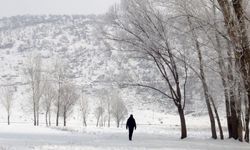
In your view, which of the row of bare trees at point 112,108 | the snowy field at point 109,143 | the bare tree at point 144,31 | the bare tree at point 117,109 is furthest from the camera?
the bare tree at point 117,109

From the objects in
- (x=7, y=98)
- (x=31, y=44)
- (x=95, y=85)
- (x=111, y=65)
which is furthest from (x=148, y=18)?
(x=31, y=44)

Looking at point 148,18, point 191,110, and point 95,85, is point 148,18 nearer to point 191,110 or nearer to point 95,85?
point 191,110

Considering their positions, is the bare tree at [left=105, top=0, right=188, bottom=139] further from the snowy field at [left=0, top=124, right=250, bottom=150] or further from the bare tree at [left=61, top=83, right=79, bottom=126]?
the bare tree at [left=61, top=83, right=79, bottom=126]

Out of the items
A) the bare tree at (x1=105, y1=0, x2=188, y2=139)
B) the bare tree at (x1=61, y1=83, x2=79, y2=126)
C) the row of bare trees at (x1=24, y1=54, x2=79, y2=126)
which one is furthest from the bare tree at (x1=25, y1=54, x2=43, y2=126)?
the bare tree at (x1=105, y1=0, x2=188, y2=139)

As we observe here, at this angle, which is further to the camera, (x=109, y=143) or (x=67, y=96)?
(x=67, y=96)

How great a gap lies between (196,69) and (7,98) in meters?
62.5

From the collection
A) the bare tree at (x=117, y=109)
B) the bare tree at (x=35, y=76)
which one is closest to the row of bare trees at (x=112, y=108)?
the bare tree at (x=117, y=109)

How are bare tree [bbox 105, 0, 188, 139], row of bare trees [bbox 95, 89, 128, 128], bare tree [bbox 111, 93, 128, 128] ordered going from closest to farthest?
bare tree [bbox 105, 0, 188, 139], row of bare trees [bbox 95, 89, 128, 128], bare tree [bbox 111, 93, 128, 128]

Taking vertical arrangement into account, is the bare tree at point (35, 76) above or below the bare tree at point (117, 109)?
above

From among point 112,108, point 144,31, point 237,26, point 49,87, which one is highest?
point 144,31

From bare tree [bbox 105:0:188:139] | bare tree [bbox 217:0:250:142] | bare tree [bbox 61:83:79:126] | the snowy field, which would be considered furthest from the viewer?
bare tree [bbox 61:83:79:126]

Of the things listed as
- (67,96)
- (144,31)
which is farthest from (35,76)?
(144,31)

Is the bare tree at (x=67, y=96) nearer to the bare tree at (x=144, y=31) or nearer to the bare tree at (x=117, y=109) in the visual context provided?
the bare tree at (x=117, y=109)

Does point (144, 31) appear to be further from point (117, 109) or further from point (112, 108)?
point (112, 108)
